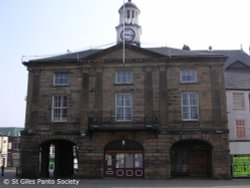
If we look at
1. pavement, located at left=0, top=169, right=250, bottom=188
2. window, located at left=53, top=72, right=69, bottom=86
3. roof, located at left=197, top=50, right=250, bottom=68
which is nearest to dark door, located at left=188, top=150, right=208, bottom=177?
pavement, located at left=0, top=169, right=250, bottom=188

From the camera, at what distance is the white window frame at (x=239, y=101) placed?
112 ft

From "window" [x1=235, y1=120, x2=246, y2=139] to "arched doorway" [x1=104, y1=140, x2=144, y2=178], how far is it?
10006 millimetres

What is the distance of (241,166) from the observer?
30.6 m

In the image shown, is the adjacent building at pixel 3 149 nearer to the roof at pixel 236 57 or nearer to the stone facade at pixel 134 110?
the stone facade at pixel 134 110

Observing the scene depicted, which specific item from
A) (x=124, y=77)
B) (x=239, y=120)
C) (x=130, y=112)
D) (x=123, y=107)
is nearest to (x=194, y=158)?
(x=239, y=120)

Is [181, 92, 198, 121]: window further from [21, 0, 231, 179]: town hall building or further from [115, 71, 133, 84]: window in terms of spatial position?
[115, 71, 133, 84]: window

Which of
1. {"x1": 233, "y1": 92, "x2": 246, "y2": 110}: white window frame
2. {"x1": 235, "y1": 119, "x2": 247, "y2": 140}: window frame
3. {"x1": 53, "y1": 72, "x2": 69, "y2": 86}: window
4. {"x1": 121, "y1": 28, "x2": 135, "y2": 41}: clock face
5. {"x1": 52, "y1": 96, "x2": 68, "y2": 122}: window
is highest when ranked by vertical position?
{"x1": 121, "y1": 28, "x2": 135, "y2": 41}: clock face

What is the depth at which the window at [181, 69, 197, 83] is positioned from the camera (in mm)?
30922

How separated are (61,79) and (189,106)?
11500 mm

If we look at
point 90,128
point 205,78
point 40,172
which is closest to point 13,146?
point 40,172

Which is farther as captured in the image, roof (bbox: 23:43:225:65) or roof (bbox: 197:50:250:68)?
roof (bbox: 197:50:250:68)

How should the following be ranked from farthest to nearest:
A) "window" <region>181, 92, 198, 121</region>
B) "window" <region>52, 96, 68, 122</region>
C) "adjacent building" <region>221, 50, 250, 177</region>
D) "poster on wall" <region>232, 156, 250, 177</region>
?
"window" <region>52, 96, 68, 122</region>
"adjacent building" <region>221, 50, 250, 177</region>
"poster on wall" <region>232, 156, 250, 177</region>
"window" <region>181, 92, 198, 121</region>

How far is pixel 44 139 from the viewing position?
30.9m

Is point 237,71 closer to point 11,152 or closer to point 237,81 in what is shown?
point 237,81
